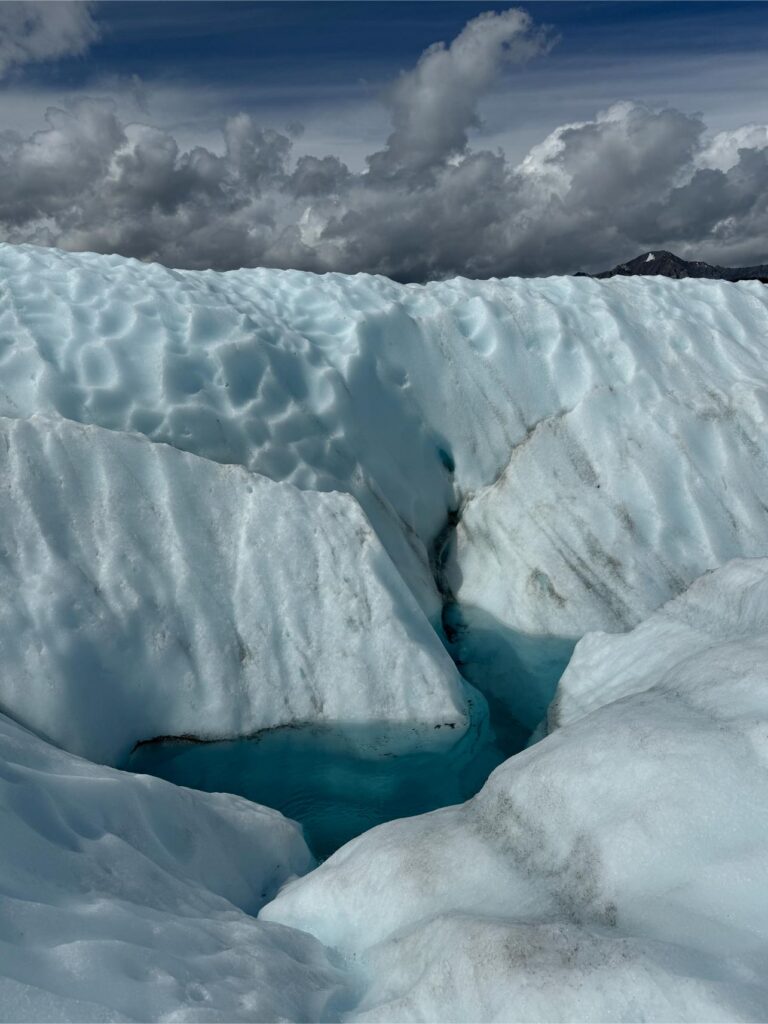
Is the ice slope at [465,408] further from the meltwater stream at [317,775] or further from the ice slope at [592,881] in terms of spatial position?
the ice slope at [592,881]

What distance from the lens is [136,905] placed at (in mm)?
3016

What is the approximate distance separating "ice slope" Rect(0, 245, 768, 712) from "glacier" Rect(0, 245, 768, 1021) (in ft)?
0.12

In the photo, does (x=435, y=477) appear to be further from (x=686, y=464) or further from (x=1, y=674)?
(x=1, y=674)

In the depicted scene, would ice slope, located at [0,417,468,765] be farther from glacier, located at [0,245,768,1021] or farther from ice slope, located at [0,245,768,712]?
ice slope, located at [0,245,768,712]

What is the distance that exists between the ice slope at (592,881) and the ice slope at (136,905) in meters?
0.29

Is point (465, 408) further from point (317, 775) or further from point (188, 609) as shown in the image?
point (317, 775)

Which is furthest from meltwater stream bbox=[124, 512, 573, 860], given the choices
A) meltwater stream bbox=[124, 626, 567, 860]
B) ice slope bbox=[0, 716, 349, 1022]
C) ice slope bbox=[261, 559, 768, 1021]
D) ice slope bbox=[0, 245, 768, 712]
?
ice slope bbox=[261, 559, 768, 1021]

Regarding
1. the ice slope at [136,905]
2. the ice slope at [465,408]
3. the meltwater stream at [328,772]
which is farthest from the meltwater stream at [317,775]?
the ice slope at [465,408]

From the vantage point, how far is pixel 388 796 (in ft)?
17.9

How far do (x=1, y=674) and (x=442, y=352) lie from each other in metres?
5.58

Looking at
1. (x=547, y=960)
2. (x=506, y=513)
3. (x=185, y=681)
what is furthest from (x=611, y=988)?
(x=506, y=513)

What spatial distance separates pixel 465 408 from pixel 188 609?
4.11 meters

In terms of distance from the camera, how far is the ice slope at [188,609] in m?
5.12

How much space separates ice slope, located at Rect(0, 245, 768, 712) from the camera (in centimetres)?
697
